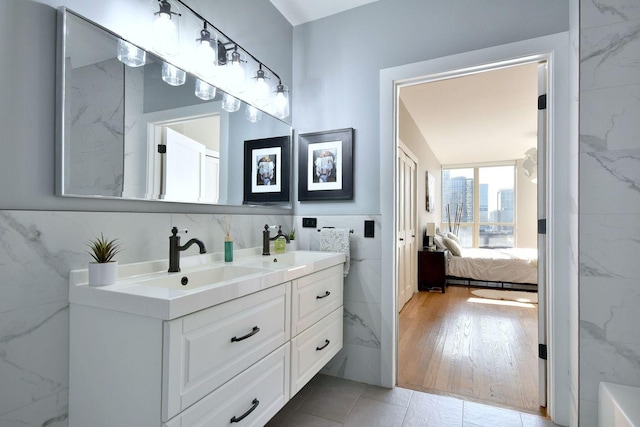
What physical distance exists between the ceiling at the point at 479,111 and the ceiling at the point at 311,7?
1.19 metres

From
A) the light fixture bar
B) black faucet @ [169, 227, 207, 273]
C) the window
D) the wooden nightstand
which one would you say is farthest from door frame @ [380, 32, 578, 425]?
the window

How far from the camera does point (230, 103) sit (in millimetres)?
1961

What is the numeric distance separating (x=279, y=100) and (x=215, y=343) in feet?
→ 5.72

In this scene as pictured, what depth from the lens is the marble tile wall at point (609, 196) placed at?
1375 mm

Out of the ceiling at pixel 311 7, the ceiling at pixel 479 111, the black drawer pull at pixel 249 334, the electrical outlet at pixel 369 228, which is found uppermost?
the ceiling at pixel 311 7

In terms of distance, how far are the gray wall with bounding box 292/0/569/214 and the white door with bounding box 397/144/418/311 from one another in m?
1.71

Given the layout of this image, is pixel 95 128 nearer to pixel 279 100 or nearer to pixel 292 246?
pixel 279 100

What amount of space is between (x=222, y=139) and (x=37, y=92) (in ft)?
2.96

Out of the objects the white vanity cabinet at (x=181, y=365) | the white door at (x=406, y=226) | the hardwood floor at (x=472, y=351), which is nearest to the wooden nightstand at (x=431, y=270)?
the white door at (x=406, y=226)

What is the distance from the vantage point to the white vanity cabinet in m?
1.01

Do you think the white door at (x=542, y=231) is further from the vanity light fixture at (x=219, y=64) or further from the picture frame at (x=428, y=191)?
the picture frame at (x=428, y=191)

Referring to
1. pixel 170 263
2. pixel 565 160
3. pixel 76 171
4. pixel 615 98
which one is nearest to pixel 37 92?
pixel 76 171

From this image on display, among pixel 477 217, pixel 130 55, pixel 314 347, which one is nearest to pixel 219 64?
pixel 130 55

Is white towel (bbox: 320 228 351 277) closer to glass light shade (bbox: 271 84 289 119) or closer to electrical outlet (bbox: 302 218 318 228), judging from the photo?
electrical outlet (bbox: 302 218 318 228)
